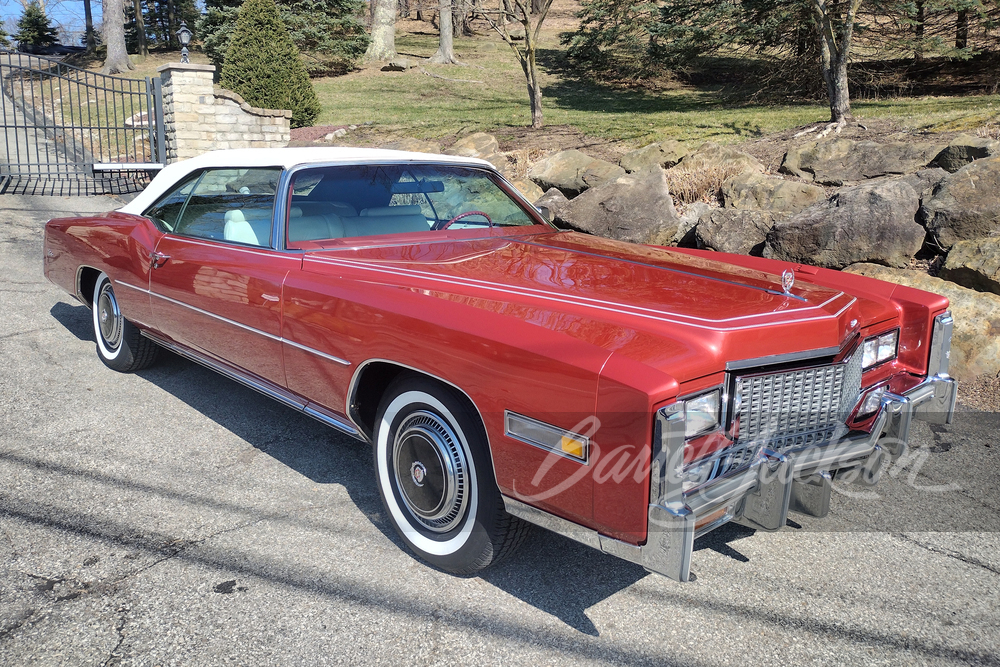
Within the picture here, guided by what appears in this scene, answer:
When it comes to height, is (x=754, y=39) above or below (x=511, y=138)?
above

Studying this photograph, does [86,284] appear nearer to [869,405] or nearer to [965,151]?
[869,405]

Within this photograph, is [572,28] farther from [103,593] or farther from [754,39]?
[103,593]

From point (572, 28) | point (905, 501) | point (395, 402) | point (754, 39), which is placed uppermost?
point (572, 28)

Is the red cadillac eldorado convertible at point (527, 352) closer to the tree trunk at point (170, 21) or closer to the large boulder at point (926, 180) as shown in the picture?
the large boulder at point (926, 180)

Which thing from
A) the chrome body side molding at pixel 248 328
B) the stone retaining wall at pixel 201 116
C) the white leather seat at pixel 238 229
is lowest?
the chrome body side molding at pixel 248 328

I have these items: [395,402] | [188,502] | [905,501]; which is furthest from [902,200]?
[188,502]

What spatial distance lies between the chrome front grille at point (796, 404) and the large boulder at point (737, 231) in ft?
13.3

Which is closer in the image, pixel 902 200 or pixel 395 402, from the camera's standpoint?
pixel 395 402

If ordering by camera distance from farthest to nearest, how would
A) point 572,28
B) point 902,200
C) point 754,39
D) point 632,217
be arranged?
→ point 572,28 → point 754,39 → point 632,217 → point 902,200

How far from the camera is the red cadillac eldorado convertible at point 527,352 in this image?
2.24 meters

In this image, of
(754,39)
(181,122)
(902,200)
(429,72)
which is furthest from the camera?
(429,72)

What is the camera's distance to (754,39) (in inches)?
653

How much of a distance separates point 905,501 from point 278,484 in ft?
9.34

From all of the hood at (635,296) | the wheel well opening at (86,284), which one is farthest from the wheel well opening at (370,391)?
the wheel well opening at (86,284)
